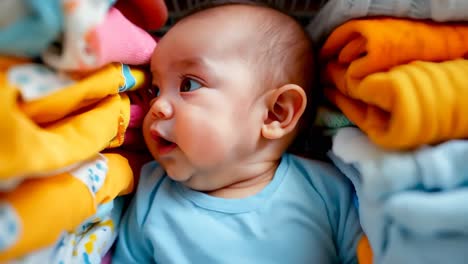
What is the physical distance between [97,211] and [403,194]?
35cm

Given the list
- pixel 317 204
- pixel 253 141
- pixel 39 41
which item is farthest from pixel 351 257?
pixel 39 41

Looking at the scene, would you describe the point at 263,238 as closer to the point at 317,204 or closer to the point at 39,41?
the point at 317,204

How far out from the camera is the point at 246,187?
0.78 meters

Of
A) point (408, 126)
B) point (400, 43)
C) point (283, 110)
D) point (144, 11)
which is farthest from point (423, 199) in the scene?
point (144, 11)

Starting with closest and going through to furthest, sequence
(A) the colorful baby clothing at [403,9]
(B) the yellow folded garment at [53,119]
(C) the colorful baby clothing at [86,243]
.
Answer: (B) the yellow folded garment at [53,119] → (C) the colorful baby clothing at [86,243] → (A) the colorful baby clothing at [403,9]

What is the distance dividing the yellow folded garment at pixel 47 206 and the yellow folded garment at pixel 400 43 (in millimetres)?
342

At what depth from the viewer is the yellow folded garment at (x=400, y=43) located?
0.61 metres

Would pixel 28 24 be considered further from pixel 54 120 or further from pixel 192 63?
pixel 192 63

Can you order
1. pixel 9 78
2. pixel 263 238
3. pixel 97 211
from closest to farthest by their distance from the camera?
pixel 9 78 → pixel 97 211 → pixel 263 238

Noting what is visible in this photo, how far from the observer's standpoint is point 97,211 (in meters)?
0.61

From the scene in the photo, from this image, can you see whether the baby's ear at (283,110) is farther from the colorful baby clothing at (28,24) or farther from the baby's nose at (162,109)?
the colorful baby clothing at (28,24)

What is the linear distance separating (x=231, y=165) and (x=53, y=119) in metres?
0.31

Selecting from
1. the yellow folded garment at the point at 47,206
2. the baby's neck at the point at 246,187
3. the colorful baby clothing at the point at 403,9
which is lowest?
the baby's neck at the point at 246,187

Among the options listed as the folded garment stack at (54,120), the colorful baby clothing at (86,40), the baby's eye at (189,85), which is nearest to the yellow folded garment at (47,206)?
the folded garment stack at (54,120)
